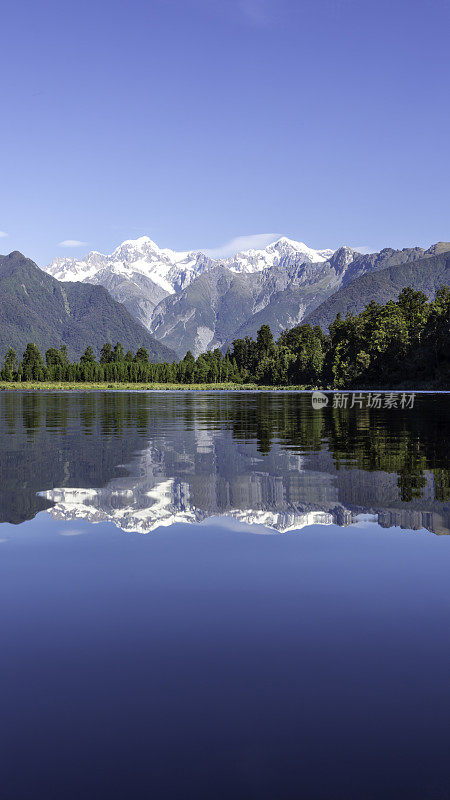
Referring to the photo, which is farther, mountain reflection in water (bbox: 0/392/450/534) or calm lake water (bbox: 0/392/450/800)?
mountain reflection in water (bbox: 0/392/450/534)

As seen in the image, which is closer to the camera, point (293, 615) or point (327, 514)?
point (293, 615)

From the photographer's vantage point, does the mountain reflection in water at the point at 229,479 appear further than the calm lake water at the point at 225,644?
Yes

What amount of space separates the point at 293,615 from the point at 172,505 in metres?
8.41

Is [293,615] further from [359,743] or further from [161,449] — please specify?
[161,449]

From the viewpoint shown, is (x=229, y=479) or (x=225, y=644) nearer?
(x=225, y=644)

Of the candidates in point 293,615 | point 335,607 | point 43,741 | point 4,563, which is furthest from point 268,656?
point 4,563

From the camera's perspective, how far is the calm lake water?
5.18m

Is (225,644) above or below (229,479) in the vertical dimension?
above

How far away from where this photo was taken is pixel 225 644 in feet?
25.0

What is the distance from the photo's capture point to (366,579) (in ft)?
34.0

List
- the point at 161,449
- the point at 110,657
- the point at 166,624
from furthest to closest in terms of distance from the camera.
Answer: the point at 161,449, the point at 166,624, the point at 110,657

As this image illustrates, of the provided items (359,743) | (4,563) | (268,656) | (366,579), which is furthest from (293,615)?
(4,563)

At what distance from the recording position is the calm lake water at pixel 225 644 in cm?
518

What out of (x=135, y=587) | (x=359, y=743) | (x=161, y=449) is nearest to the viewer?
(x=359, y=743)
